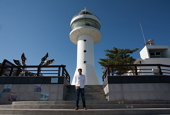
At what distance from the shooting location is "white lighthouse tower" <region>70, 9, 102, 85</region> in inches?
620

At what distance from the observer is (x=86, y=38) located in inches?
691

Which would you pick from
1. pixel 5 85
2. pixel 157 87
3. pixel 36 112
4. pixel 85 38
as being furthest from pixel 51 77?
pixel 85 38

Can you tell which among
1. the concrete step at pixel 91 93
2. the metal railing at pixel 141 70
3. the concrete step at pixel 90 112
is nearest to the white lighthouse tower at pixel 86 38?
the metal railing at pixel 141 70

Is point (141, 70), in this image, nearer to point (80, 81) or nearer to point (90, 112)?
point (80, 81)

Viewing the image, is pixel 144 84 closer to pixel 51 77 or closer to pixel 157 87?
pixel 157 87

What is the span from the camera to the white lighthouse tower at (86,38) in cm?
1574

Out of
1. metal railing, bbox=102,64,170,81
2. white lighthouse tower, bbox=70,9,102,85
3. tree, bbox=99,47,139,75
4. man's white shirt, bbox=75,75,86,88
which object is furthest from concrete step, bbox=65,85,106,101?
tree, bbox=99,47,139,75

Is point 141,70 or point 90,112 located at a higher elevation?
point 141,70

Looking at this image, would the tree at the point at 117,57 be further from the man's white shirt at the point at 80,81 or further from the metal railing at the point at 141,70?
the man's white shirt at the point at 80,81

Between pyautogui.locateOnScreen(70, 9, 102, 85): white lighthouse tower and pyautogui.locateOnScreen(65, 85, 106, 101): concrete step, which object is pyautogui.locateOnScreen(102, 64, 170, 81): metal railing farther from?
pyautogui.locateOnScreen(70, 9, 102, 85): white lighthouse tower

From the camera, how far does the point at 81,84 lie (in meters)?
5.40

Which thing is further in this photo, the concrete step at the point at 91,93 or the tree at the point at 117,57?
the tree at the point at 117,57

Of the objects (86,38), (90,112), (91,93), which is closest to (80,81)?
(90,112)

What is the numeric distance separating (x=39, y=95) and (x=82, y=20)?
13.0 meters
